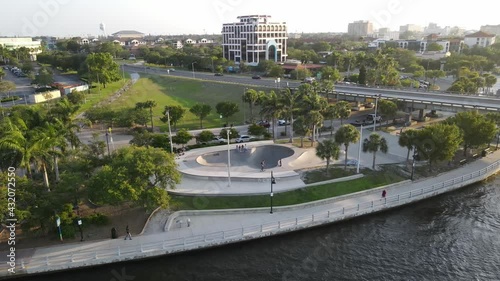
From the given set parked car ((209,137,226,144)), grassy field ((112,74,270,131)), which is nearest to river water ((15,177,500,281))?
parked car ((209,137,226,144))

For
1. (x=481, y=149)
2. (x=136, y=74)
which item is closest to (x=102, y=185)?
(x=481, y=149)

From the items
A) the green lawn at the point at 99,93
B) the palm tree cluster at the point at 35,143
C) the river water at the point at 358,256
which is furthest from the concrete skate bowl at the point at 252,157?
the green lawn at the point at 99,93

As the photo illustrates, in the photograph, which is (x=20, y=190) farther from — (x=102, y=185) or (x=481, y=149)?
(x=481, y=149)

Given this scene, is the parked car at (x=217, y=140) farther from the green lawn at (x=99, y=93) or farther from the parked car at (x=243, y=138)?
the green lawn at (x=99, y=93)

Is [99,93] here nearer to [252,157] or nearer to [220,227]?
[252,157]

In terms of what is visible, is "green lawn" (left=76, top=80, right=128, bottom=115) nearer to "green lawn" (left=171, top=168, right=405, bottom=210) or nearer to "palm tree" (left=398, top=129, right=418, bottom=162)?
"green lawn" (left=171, top=168, right=405, bottom=210)

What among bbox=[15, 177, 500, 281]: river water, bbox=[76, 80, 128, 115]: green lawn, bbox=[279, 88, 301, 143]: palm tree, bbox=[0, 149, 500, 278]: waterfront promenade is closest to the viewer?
bbox=[15, 177, 500, 281]: river water
